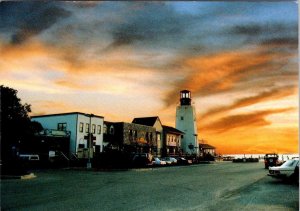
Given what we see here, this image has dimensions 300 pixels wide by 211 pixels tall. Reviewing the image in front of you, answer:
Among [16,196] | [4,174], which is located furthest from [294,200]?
[4,174]

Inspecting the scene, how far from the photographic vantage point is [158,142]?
74.8 meters

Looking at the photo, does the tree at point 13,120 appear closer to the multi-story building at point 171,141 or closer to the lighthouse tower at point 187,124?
the multi-story building at point 171,141

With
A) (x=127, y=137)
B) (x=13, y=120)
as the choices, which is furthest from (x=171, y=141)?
(x=13, y=120)

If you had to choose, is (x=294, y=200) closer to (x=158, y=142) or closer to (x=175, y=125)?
(x=158, y=142)

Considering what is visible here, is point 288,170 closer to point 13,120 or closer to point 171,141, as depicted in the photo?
point 13,120

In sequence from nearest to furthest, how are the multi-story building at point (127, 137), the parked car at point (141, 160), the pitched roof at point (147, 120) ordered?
the parked car at point (141, 160)
the multi-story building at point (127, 137)
the pitched roof at point (147, 120)

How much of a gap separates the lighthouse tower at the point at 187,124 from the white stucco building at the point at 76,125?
3476 cm

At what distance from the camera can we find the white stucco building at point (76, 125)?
5178 cm

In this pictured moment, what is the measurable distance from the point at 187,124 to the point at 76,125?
41768 millimetres

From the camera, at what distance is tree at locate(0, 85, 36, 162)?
112 ft

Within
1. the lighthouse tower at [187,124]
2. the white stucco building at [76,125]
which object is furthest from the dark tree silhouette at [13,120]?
the lighthouse tower at [187,124]

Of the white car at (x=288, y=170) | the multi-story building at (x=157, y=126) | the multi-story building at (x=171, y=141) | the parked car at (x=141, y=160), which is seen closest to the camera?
the white car at (x=288, y=170)

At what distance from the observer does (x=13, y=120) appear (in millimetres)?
34938

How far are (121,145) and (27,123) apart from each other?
25633mm
